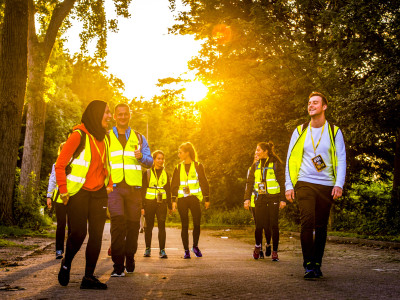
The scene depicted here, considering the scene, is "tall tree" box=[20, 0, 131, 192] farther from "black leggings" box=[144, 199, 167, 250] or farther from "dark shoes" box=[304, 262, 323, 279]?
"dark shoes" box=[304, 262, 323, 279]

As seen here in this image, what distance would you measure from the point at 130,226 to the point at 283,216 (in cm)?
1739

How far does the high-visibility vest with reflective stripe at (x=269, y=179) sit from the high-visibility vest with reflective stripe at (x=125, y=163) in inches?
127

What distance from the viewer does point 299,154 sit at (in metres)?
7.17

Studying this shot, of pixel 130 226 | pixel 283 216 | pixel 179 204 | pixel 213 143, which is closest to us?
pixel 130 226

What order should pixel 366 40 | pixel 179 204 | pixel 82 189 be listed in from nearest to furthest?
pixel 82 189, pixel 179 204, pixel 366 40

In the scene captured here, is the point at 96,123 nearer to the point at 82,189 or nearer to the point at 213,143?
the point at 82,189

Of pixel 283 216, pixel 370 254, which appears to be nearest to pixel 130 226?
pixel 370 254

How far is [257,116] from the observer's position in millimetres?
21828

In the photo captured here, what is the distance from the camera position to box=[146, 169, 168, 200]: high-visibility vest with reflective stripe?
34.3ft

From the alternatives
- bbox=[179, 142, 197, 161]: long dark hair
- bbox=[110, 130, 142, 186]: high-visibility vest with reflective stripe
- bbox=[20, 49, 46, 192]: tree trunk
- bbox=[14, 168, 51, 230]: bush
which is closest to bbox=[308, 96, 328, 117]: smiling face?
bbox=[110, 130, 142, 186]: high-visibility vest with reflective stripe

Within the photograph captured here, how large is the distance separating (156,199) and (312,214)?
419 cm

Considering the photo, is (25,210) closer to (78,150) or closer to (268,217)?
(268,217)

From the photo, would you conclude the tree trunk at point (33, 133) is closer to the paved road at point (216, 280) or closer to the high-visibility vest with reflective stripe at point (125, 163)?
the paved road at point (216, 280)

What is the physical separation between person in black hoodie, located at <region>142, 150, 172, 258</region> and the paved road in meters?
0.69
